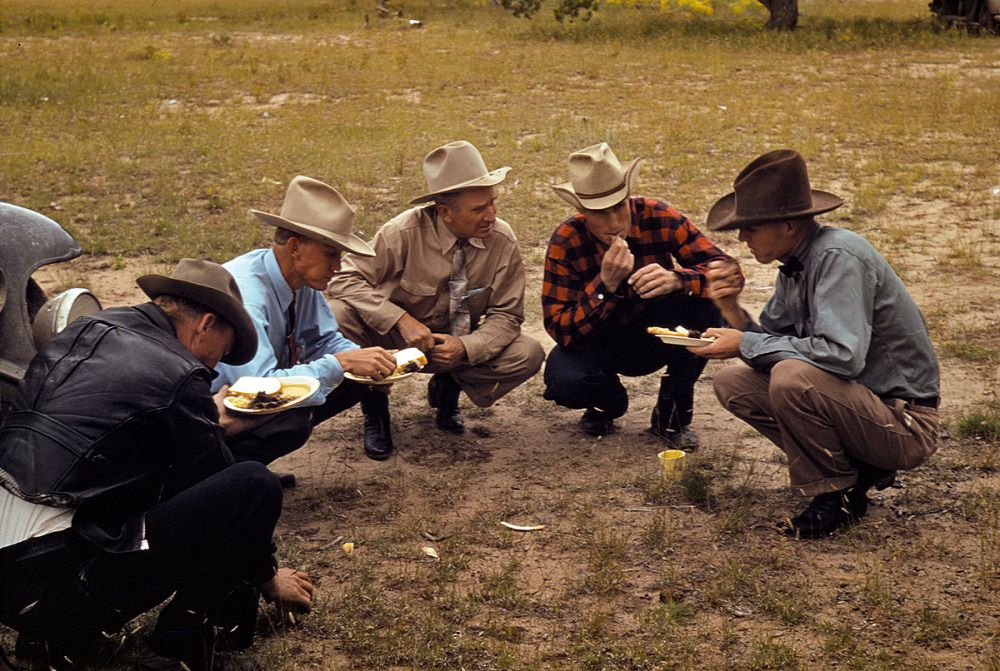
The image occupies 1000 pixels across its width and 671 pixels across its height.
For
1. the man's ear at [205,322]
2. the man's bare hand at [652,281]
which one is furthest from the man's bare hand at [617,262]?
the man's ear at [205,322]

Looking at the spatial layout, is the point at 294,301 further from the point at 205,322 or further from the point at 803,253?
the point at 803,253

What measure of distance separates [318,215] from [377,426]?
4.42 ft

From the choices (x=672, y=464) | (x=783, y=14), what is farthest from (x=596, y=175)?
(x=783, y=14)

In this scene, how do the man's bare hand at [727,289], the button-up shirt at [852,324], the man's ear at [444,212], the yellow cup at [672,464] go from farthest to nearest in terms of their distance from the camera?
the man's ear at [444,212], the yellow cup at [672,464], the man's bare hand at [727,289], the button-up shirt at [852,324]

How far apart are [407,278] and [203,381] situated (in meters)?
2.46

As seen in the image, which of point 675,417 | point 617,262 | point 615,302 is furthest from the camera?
point 675,417

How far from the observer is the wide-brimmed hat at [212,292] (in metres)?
3.64

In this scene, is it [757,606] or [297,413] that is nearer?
[757,606]

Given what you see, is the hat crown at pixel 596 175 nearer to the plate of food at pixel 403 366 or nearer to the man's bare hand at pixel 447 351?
the man's bare hand at pixel 447 351

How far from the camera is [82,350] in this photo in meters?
3.39

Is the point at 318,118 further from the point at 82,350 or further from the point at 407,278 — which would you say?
the point at 82,350

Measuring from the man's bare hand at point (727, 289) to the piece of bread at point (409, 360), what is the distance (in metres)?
1.41

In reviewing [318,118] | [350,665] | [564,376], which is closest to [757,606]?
[350,665]

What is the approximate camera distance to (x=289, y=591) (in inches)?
158
